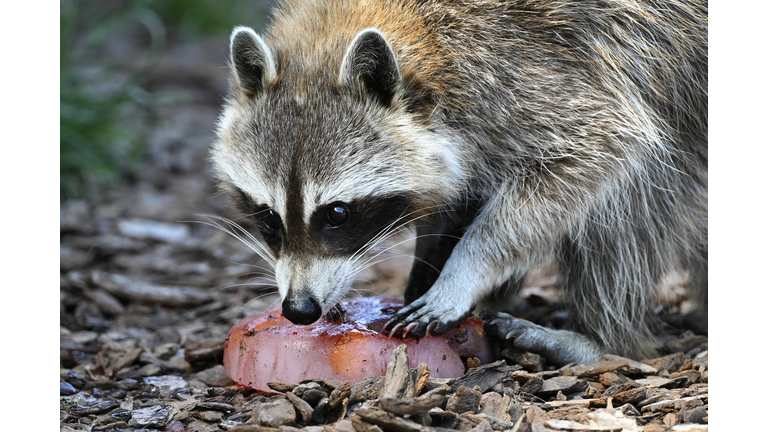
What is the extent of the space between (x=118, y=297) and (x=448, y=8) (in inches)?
148

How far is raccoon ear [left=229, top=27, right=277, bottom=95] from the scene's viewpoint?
4234mm

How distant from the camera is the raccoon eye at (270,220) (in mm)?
4113

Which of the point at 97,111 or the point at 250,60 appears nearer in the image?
the point at 250,60

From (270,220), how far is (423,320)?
1.07 m

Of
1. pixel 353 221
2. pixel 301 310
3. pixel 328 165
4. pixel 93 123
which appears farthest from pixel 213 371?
pixel 93 123

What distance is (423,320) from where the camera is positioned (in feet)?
13.3

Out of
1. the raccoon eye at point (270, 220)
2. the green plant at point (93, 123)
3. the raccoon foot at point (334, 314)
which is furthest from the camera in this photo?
the green plant at point (93, 123)

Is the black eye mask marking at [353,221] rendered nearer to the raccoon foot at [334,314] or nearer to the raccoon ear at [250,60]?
the raccoon foot at [334,314]

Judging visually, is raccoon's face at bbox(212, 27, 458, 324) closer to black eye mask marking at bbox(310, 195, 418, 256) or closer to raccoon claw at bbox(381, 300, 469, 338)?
black eye mask marking at bbox(310, 195, 418, 256)

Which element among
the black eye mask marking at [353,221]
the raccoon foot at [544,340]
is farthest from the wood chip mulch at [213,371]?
the black eye mask marking at [353,221]

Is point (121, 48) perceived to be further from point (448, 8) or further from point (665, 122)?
point (665, 122)

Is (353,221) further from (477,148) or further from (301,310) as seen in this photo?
(477,148)

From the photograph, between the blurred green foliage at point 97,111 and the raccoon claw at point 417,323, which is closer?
the raccoon claw at point 417,323

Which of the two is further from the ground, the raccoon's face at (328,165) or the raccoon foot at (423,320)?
the raccoon's face at (328,165)
